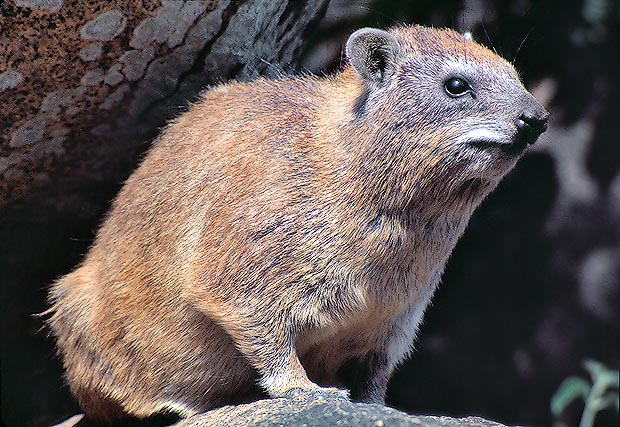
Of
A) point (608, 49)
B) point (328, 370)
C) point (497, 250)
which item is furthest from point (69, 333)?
point (608, 49)

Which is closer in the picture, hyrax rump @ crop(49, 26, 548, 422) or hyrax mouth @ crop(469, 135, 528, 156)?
hyrax mouth @ crop(469, 135, 528, 156)

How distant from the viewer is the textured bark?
14.3ft

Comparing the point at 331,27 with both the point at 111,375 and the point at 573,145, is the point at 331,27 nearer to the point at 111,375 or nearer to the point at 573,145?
the point at 573,145

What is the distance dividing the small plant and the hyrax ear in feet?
6.99

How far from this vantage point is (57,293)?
4.82 m

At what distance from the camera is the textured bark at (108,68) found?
4.35m

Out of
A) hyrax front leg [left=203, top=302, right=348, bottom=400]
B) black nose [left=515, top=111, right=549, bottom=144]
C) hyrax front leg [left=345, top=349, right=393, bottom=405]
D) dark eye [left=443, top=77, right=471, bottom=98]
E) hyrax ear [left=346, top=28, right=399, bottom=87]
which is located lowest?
hyrax front leg [left=345, top=349, right=393, bottom=405]

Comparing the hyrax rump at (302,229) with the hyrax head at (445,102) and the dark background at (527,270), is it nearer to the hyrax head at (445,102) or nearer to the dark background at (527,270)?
the hyrax head at (445,102)

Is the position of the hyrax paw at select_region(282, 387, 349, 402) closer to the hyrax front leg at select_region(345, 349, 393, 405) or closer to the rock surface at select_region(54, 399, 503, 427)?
the rock surface at select_region(54, 399, 503, 427)

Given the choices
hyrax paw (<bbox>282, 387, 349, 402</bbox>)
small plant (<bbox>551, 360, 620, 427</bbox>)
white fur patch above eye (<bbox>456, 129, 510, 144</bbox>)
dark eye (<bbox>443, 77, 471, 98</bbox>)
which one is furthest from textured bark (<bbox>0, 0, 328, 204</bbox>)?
small plant (<bbox>551, 360, 620, 427</bbox>)

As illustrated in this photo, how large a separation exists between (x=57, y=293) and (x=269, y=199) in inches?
57.9

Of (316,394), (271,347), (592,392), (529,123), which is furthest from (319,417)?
(592,392)

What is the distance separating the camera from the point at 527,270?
5848 millimetres

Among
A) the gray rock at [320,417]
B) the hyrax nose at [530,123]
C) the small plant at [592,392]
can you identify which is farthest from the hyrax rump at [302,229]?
the small plant at [592,392]
